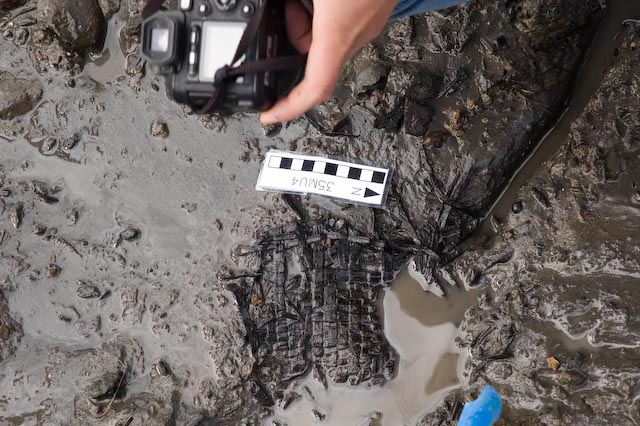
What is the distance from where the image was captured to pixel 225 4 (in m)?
1.85

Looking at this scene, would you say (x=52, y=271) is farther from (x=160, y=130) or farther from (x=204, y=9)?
(x=204, y=9)

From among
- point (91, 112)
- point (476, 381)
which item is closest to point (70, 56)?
point (91, 112)

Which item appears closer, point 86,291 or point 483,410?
point 483,410

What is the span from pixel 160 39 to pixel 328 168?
1055 mm

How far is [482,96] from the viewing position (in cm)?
254

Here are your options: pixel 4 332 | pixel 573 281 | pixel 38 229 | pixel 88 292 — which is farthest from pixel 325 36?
pixel 4 332

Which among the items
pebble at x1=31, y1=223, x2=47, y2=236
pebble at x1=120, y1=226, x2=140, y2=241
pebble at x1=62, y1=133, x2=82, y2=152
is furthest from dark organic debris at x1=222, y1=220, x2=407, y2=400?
pebble at x1=62, y1=133, x2=82, y2=152

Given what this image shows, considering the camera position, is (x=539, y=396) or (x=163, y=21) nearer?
(x=163, y=21)

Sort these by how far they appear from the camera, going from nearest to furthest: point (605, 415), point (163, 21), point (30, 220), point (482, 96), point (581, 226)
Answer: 1. point (163, 21)
2. point (605, 415)
3. point (581, 226)
4. point (482, 96)
5. point (30, 220)

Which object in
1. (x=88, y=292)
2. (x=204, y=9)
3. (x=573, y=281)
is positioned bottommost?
(x=88, y=292)

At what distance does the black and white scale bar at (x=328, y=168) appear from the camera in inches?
102

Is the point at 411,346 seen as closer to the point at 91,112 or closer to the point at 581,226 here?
the point at 581,226

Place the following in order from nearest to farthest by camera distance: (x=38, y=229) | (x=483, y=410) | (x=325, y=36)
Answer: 1. (x=325, y=36)
2. (x=483, y=410)
3. (x=38, y=229)

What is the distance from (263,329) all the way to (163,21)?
1.41 meters
